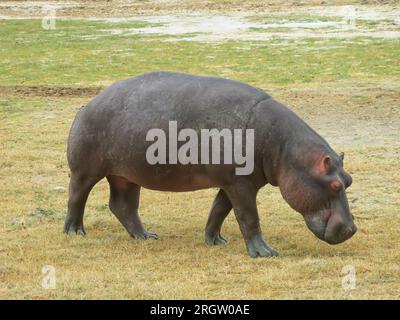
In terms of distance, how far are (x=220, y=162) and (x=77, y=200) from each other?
1.95 metres

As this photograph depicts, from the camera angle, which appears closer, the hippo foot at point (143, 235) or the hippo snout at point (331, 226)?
the hippo snout at point (331, 226)

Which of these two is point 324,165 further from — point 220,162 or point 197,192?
point 197,192

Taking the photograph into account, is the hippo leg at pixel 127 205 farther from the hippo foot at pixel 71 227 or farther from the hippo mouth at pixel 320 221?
the hippo mouth at pixel 320 221

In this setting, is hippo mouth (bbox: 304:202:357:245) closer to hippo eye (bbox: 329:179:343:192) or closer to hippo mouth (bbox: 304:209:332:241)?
hippo mouth (bbox: 304:209:332:241)

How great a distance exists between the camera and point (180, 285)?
8.08 m

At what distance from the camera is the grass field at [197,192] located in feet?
27.2

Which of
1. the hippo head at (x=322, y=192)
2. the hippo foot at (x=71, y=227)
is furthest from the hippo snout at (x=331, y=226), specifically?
the hippo foot at (x=71, y=227)

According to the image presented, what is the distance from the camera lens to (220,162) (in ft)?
30.1

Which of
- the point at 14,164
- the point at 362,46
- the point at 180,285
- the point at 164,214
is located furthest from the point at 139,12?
the point at 180,285

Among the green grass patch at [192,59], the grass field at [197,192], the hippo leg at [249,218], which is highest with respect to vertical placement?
the hippo leg at [249,218]

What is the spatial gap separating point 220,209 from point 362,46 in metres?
20.2

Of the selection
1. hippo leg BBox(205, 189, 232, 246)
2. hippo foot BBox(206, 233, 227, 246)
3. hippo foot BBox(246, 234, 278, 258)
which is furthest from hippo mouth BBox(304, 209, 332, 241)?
hippo foot BBox(206, 233, 227, 246)

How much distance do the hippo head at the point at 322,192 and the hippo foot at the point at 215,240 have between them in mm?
1154
